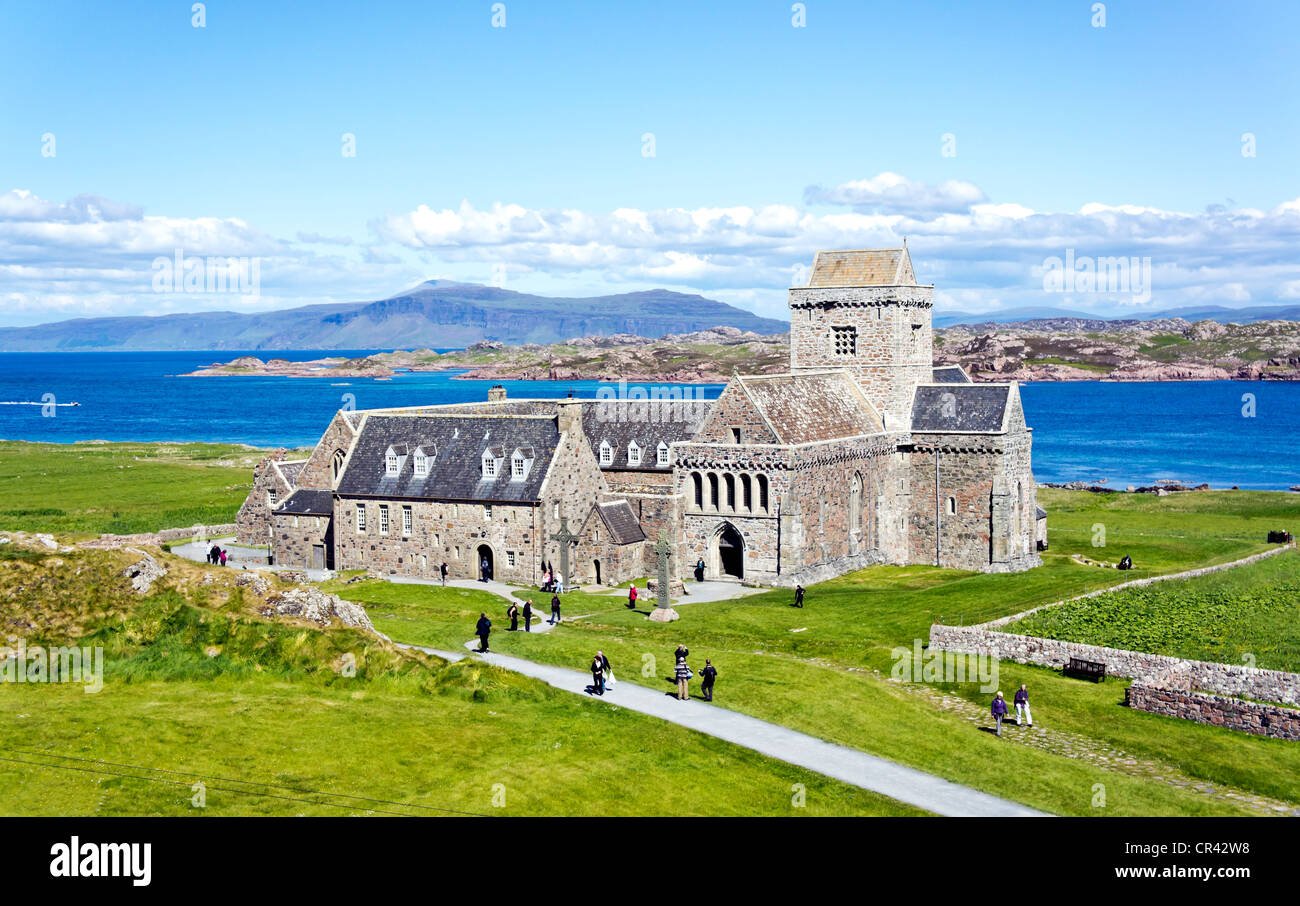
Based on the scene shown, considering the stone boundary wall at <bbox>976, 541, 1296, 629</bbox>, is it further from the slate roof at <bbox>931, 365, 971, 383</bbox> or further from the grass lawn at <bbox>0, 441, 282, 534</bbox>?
the grass lawn at <bbox>0, 441, 282, 534</bbox>

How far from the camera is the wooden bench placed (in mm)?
43875

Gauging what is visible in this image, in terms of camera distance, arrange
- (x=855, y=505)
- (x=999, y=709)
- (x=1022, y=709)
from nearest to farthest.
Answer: (x=999, y=709) → (x=1022, y=709) → (x=855, y=505)

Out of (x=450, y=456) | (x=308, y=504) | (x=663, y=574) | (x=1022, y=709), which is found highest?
(x=450, y=456)

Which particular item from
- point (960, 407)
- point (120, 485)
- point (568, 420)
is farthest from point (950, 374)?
point (120, 485)

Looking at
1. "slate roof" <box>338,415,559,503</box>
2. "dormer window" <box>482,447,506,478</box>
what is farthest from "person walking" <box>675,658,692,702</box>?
"dormer window" <box>482,447,506,478</box>

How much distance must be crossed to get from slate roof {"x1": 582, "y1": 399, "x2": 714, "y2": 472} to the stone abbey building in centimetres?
12

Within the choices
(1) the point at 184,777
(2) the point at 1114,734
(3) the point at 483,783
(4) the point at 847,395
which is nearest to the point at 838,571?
(4) the point at 847,395

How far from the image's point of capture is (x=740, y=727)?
36969 mm

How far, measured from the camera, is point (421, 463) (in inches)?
2530

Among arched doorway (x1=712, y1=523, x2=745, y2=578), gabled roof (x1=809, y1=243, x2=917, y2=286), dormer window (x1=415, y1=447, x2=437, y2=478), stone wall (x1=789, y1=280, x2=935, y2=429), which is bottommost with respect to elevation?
arched doorway (x1=712, y1=523, x2=745, y2=578)

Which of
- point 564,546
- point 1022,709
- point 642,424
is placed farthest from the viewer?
point 642,424

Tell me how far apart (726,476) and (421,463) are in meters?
15.5

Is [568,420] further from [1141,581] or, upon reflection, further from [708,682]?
[1141,581]
